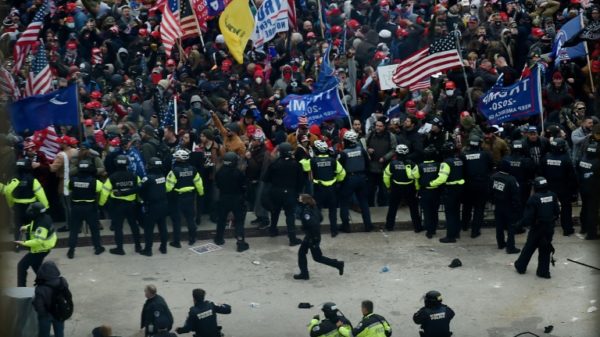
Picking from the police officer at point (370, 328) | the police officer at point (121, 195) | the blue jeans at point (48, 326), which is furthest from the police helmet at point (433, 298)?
the police officer at point (121, 195)

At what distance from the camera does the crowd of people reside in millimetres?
16453

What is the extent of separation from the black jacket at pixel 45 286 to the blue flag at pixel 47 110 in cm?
570

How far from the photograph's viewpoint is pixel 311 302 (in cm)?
1470

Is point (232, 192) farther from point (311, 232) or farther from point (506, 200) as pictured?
point (506, 200)

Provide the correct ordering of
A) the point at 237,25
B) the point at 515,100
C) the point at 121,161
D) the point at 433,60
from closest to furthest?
the point at 121,161
the point at 515,100
the point at 433,60
the point at 237,25

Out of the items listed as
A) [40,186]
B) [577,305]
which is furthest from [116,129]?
[577,305]

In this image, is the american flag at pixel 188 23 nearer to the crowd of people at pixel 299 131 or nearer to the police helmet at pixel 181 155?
the crowd of people at pixel 299 131

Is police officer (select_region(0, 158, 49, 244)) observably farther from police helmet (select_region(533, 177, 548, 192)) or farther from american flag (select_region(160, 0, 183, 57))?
police helmet (select_region(533, 177, 548, 192))

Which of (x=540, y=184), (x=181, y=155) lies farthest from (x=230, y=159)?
(x=540, y=184)

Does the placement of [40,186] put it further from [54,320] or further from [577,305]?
[577,305]

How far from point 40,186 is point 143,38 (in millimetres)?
8377

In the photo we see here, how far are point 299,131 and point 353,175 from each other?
1178 millimetres

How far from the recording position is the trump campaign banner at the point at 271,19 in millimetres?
22109

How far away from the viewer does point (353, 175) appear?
17141mm
